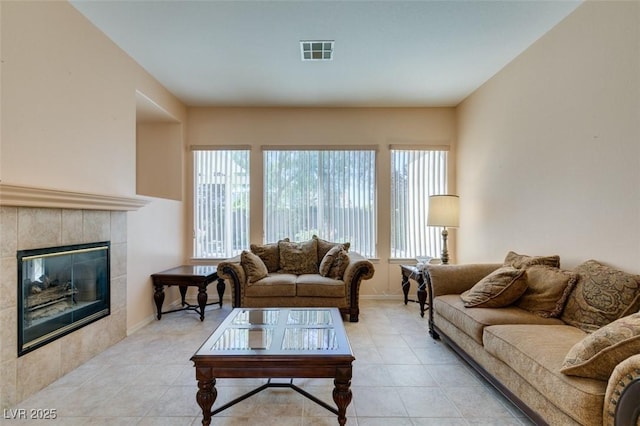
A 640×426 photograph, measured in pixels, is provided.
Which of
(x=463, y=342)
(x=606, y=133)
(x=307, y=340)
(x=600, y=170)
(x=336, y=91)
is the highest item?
(x=336, y=91)

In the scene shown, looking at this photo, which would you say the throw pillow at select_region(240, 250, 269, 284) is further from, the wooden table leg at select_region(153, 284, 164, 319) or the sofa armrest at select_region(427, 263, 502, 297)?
the sofa armrest at select_region(427, 263, 502, 297)

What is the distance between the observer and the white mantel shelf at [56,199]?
1789 millimetres

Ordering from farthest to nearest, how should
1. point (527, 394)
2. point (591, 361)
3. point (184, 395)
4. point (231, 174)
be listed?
point (231, 174) → point (184, 395) → point (527, 394) → point (591, 361)

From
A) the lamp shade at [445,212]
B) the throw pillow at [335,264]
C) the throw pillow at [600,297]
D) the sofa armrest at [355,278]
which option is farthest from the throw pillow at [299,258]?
the throw pillow at [600,297]

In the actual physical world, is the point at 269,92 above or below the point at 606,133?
above

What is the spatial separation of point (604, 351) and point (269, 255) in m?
3.31

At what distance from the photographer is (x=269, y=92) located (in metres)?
4.00

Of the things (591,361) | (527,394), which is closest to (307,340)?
(527,394)

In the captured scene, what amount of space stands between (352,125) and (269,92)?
1319 mm

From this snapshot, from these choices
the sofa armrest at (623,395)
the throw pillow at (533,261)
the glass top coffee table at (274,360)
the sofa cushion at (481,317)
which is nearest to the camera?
the sofa armrest at (623,395)

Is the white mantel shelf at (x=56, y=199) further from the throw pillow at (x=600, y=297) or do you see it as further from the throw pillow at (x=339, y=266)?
the throw pillow at (x=600, y=297)

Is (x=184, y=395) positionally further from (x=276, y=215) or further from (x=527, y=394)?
(x=276, y=215)

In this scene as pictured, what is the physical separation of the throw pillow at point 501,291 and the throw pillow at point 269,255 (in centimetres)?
235

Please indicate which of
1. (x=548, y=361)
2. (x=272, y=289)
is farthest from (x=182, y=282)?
(x=548, y=361)
